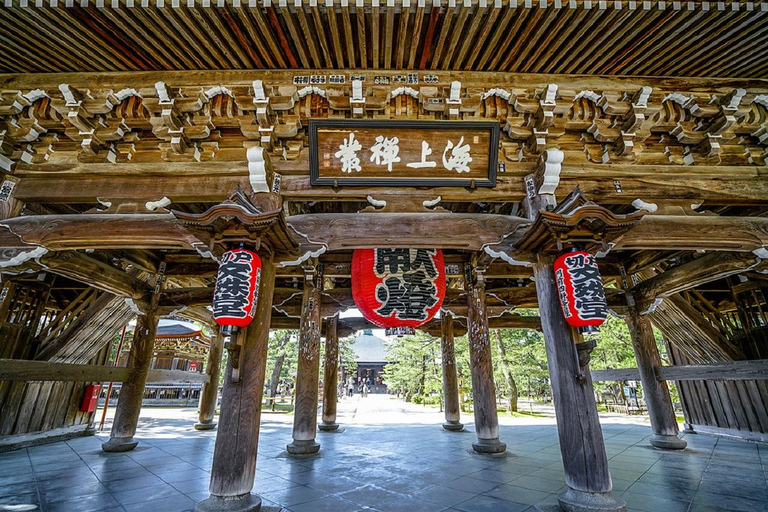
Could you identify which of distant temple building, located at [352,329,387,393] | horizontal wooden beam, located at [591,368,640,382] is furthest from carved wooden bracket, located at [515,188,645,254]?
distant temple building, located at [352,329,387,393]

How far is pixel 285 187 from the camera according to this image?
5.43 m

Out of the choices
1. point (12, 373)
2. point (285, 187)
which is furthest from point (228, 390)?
point (12, 373)

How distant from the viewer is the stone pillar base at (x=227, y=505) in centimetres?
385

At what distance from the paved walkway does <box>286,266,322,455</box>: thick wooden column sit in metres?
0.53

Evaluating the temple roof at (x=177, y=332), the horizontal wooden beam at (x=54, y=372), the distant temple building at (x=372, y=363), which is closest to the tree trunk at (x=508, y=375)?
the temple roof at (x=177, y=332)

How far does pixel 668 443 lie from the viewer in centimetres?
776

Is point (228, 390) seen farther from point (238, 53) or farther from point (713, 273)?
point (713, 273)

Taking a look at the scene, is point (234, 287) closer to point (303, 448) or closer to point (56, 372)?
point (303, 448)

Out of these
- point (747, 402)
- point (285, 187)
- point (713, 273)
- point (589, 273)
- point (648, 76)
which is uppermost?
point (648, 76)

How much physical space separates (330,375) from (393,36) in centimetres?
1001

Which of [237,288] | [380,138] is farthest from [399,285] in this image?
[237,288]

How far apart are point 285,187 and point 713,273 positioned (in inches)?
344

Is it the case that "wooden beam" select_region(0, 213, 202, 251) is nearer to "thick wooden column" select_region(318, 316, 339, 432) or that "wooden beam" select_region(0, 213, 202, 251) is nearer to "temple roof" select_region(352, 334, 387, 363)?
"thick wooden column" select_region(318, 316, 339, 432)

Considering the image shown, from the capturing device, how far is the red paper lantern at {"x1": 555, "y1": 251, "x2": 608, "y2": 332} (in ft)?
13.9
